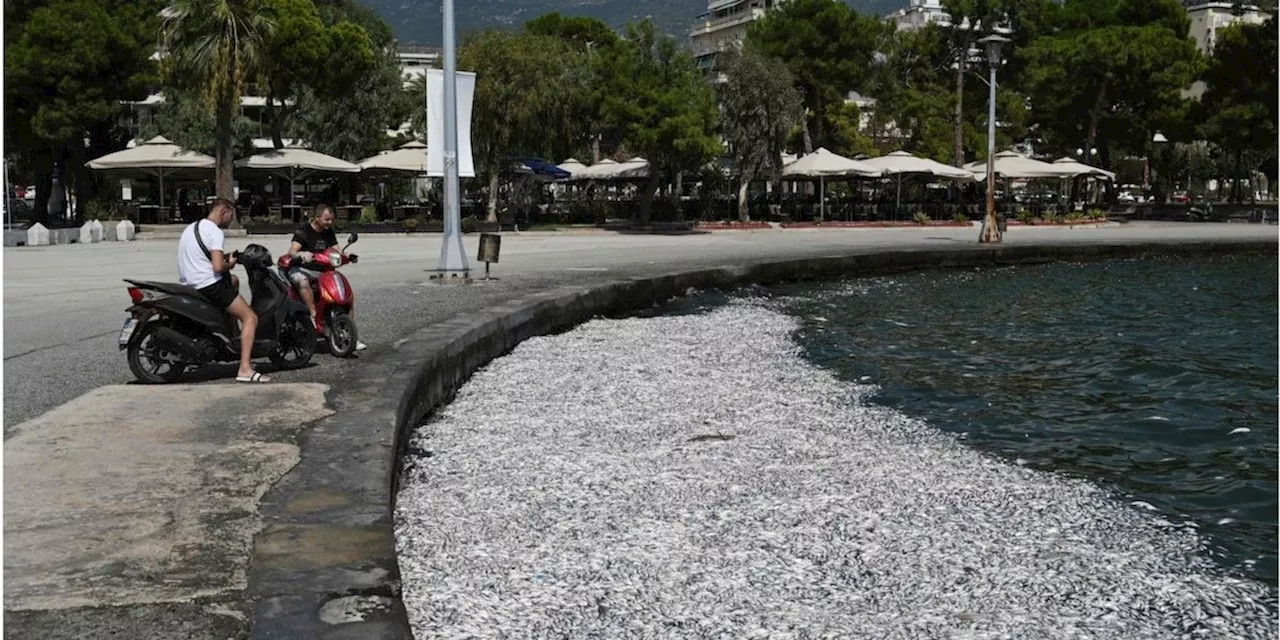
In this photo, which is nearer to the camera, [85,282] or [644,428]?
[644,428]

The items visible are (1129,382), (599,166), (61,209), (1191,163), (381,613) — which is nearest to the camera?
(381,613)

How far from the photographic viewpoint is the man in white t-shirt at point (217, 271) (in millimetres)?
8312

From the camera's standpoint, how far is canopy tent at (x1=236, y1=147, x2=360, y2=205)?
3659 cm

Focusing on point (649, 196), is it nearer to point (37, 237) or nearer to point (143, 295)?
point (37, 237)

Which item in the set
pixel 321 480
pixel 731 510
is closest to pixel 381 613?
pixel 321 480

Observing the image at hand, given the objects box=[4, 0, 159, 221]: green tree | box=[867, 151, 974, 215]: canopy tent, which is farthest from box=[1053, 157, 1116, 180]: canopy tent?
box=[4, 0, 159, 221]: green tree

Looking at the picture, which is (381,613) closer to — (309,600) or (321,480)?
(309,600)

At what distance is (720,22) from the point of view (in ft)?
449

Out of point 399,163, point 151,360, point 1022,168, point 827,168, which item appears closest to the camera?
point 151,360

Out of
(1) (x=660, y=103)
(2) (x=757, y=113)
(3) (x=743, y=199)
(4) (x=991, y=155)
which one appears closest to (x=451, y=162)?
(4) (x=991, y=155)

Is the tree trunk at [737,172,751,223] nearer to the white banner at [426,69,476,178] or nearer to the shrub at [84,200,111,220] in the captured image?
the shrub at [84,200,111,220]

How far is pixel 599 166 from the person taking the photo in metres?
45.2

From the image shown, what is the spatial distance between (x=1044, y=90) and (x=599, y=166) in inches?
823

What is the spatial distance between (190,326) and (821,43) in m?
46.9
